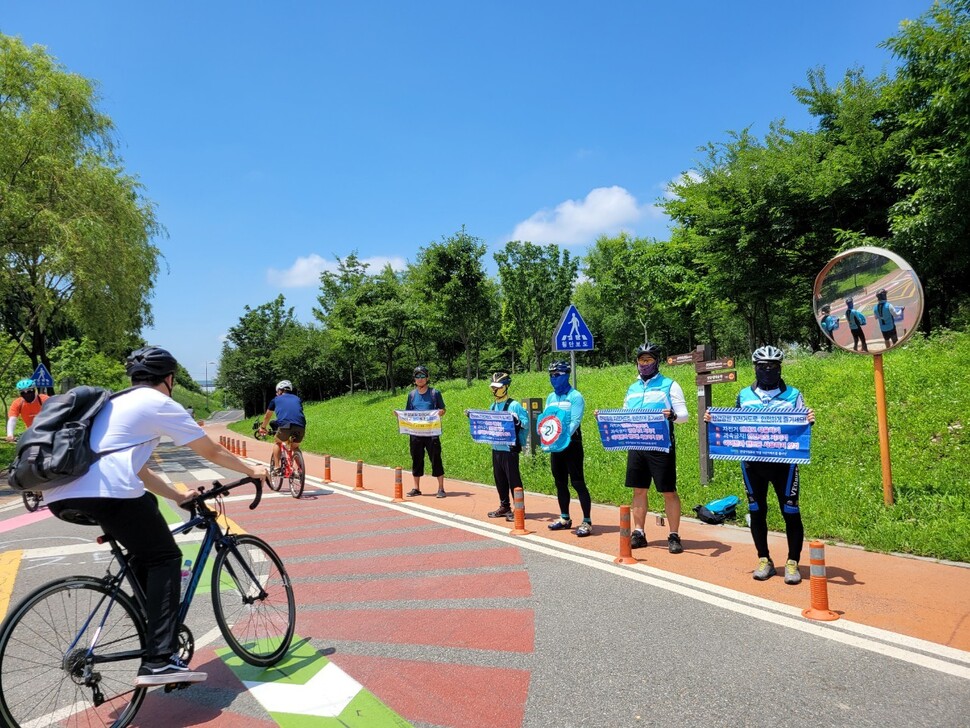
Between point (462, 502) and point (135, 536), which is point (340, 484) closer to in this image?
point (462, 502)

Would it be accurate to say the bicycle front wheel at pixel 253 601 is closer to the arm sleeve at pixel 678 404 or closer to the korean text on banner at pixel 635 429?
the korean text on banner at pixel 635 429

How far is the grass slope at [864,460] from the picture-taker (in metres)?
6.55

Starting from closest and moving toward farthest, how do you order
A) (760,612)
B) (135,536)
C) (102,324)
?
(135,536)
(760,612)
(102,324)

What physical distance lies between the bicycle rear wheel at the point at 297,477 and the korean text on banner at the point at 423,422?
6.70 ft

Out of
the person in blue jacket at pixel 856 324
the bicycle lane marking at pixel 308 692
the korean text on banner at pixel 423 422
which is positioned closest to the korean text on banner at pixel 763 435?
the person in blue jacket at pixel 856 324

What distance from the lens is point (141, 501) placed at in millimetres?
3262

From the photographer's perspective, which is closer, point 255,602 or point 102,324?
point 255,602

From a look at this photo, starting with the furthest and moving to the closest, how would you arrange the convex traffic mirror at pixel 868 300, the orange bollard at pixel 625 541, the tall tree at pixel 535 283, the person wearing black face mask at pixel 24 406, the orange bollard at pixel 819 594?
the tall tree at pixel 535 283 → the person wearing black face mask at pixel 24 406 → the convex traffic mirror at pixel 868 300 → the orange bollard at pixel 625 541 → the orange bollard at pixel 819 594

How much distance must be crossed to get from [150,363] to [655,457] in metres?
4.73

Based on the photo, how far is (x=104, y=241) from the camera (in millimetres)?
18219

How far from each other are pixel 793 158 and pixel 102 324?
25.4 m

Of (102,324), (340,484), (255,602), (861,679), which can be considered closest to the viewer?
(861,679)

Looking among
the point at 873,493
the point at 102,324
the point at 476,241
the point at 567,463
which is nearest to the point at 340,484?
the point at 567,463

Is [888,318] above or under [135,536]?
above
